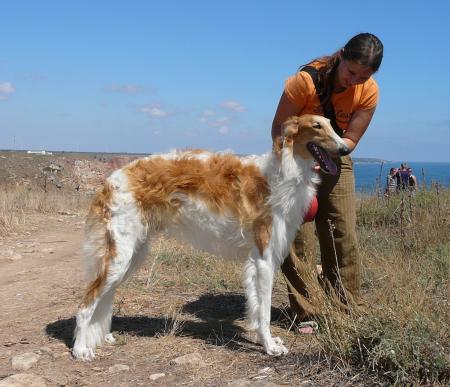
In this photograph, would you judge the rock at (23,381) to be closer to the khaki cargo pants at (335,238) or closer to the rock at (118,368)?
the rock at (118,368)

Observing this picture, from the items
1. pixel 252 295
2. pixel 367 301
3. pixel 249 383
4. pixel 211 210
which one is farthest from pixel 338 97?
pixel 249 383

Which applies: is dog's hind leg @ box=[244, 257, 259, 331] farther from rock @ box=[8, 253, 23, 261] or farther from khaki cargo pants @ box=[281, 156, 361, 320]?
rock @ box=[8, 253, 23, 261]

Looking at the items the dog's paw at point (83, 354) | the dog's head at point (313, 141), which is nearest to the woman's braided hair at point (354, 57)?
the dog's head at point (313, 141)

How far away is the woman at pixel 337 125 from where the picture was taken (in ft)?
15.3

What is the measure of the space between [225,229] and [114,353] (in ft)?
4.84

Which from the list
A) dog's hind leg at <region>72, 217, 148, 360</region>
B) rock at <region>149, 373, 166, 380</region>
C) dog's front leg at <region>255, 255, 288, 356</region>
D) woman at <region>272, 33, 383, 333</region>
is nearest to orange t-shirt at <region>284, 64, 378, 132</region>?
woman at <region>272, 33, 383, 333</region>

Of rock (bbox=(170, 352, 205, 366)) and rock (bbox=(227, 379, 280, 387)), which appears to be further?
rock (bbox=(170, 352, 205, 366))

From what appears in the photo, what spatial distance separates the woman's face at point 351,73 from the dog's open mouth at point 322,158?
622mm

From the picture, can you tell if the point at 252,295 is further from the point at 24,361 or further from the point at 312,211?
the point at 24,361

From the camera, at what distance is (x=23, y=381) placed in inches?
163

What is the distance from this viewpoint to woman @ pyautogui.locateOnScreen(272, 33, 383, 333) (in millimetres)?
4648

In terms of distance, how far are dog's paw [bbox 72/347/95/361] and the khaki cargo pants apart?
1875 mm

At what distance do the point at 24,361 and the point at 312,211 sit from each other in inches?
111

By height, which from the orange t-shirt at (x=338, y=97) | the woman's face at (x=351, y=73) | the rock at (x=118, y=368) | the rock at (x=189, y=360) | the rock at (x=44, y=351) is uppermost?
the woman's face at (x=351, y=73)
